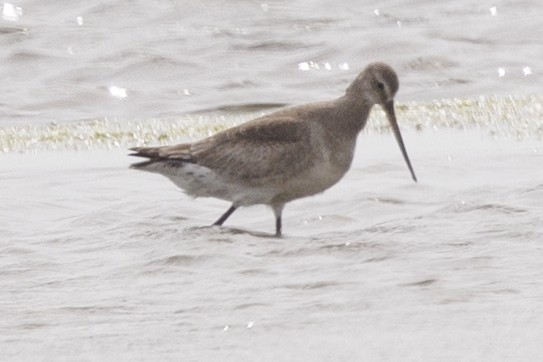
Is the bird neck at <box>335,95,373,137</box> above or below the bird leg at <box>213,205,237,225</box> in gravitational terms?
above

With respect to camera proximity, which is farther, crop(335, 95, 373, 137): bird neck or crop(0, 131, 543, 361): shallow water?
crop(335, 95, 373, 137): bird neck

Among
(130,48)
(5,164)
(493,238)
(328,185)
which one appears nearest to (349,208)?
(328,185)

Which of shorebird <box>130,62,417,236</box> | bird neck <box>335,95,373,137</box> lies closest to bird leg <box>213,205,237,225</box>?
shorebird <box>130,62,417,236</box>

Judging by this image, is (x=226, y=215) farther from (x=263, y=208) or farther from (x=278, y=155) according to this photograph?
(x=263, y=208)

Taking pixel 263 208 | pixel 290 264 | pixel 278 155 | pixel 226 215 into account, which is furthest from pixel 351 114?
pixel 290 264

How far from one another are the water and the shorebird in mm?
247

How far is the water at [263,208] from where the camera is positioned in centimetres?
672

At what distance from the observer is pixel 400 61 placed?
15.4 meters

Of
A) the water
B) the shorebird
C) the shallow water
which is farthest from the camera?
the shorebird

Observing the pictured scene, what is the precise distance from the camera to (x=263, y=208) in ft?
33.7

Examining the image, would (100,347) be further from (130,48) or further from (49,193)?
(130,48)

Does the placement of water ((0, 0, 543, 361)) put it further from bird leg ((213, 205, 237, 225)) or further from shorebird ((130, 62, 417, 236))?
shorebird ((130, 62, 417, 236))

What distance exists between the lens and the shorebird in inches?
358

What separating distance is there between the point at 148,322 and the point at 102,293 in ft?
2.28
